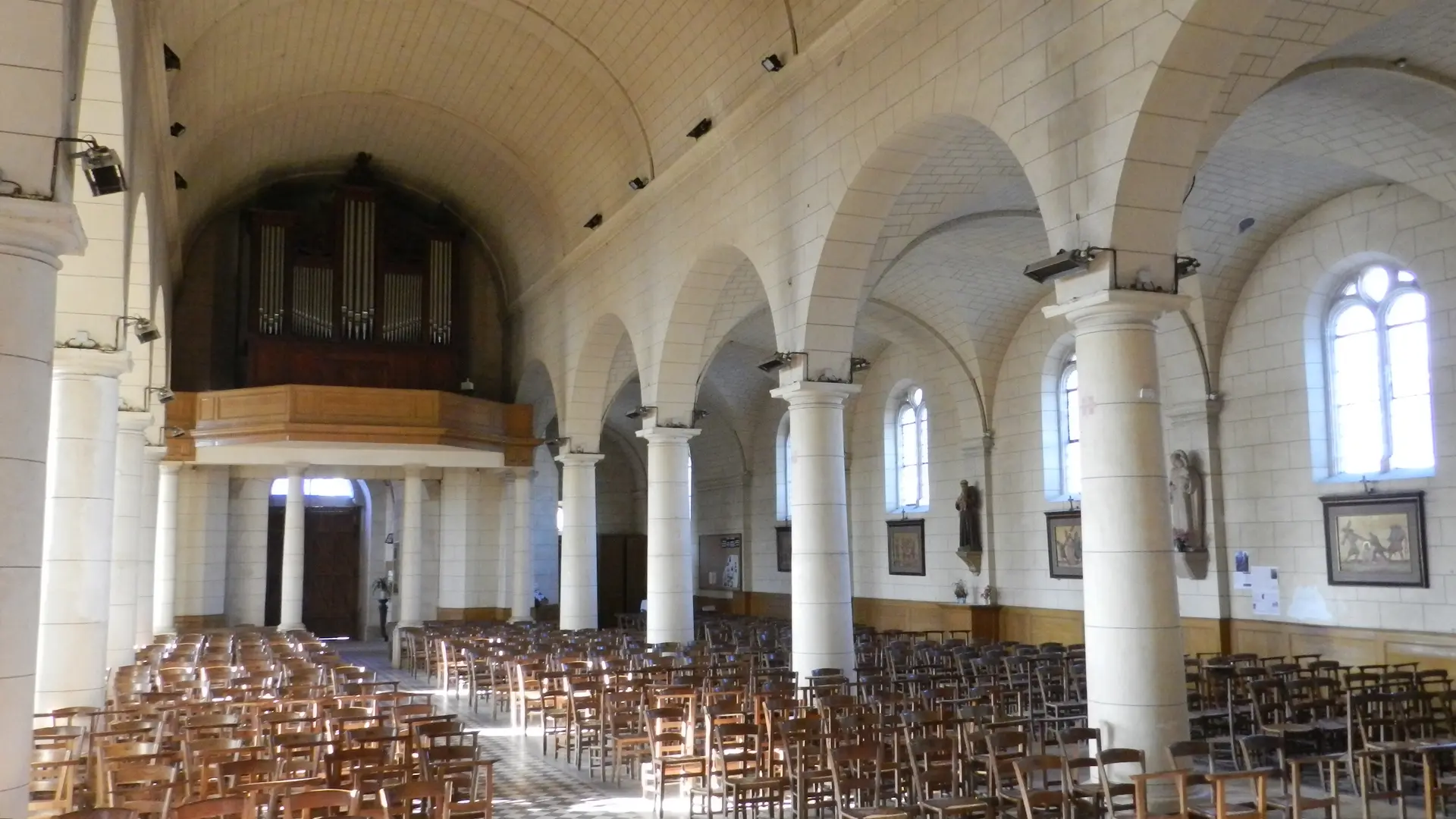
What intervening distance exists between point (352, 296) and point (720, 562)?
39.1 ft

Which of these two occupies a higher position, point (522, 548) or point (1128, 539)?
point (522, 548)

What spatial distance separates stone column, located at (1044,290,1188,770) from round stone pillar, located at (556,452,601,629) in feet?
43.6

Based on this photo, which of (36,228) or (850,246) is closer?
(36,228)

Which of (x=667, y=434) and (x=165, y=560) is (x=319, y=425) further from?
(x=667, y=434)

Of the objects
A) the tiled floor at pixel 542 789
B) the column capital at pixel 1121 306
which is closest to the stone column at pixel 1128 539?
the column capital at pixel 1121 306

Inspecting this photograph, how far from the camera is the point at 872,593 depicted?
2406 cm

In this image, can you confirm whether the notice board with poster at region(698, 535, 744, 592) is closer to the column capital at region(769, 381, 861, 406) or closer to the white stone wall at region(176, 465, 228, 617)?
the white stone wall at region(176, 465, 228, 617)

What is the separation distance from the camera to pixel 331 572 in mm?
29562

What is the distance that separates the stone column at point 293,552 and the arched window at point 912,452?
12.2 m

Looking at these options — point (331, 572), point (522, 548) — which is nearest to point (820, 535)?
point (522, 548)

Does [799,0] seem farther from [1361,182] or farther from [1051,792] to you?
[1051,792]

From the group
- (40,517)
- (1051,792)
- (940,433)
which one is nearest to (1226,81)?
(1051,792)

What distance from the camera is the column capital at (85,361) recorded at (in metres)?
10.4

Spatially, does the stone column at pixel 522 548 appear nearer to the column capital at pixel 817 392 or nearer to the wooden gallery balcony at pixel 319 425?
the wooden gallery balcony at pixel 319 425
